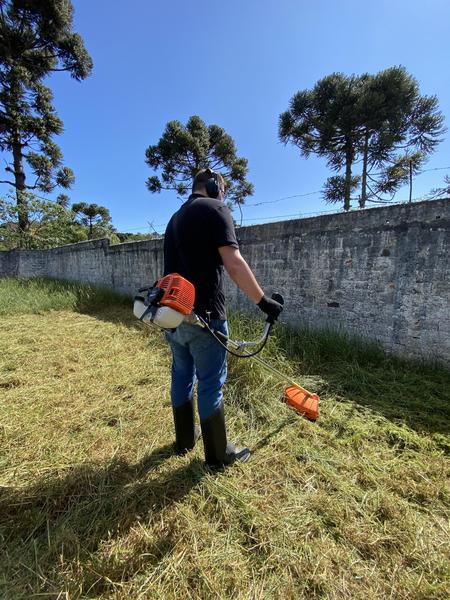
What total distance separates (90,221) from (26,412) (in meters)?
29.0

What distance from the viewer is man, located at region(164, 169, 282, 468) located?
56.2 inches

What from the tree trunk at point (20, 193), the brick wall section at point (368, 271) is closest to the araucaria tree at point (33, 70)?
the tree trunk at point (20, 193)

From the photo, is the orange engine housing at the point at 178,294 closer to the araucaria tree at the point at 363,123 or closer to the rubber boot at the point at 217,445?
the rubber boot at the point at 217,445

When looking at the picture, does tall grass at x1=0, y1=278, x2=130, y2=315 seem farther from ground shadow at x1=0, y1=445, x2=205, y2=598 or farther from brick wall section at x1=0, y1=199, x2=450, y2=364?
ground shadow at x1=0, y1=445, x2=205, y2=598

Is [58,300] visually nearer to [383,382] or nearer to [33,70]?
[383,382]

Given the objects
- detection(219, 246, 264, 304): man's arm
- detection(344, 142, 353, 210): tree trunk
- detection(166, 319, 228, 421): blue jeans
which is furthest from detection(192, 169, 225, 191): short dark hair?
detection(344, 142, 353, 210): tree trunk

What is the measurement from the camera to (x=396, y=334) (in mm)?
3189

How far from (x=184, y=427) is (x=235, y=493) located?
0.45m

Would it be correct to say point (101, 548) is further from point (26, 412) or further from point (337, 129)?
point (337, 129)

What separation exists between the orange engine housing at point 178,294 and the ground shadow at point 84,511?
981mm

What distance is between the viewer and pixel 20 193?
1229cm

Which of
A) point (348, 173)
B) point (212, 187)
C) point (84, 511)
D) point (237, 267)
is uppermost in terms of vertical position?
point (348, 173)

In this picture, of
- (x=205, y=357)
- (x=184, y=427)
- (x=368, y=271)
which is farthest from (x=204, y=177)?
(x=368, y=271)

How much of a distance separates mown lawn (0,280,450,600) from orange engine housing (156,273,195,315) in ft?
3.21
